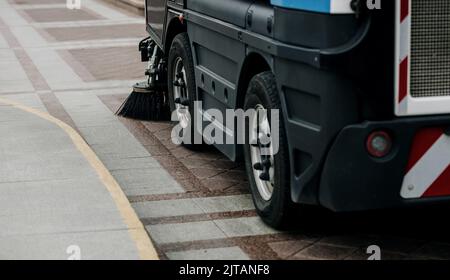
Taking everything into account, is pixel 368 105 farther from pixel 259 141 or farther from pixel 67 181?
pixel 67 181

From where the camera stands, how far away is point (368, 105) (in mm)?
4938

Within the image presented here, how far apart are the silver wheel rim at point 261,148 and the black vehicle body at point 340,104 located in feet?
1.36

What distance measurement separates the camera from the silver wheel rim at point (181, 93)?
8.14 meters

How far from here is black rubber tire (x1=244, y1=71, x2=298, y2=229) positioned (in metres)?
5.57

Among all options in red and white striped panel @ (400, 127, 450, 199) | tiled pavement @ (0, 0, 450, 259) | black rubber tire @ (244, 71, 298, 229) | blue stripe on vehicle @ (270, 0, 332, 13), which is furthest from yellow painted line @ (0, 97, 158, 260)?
blue stripe on vehicle @ (270, 0, 332, 13)

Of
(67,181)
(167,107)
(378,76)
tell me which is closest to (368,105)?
(378,76)

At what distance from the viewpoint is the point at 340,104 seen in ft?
16.2

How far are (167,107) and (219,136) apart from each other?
299cm

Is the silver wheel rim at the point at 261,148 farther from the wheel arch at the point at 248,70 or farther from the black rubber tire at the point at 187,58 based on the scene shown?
the black rubber tire at the point at 187,58

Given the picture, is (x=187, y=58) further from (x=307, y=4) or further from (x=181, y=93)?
(x=307, y=4)

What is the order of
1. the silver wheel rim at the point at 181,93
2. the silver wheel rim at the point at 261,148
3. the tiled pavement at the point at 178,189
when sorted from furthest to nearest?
1. the silver wheel rim at the point at 181,93
2. the silver wheel rim at the point at 261,148
3. the tiled pavement at the point at 178,189

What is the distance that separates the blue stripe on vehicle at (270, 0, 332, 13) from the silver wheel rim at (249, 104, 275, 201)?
739mm

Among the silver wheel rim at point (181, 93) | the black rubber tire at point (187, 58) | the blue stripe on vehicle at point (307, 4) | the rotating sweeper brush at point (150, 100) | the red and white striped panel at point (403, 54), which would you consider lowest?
the rotating sweeper brush at point (150, 100)

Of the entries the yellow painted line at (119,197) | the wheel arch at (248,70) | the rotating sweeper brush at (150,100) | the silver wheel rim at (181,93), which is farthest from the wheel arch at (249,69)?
the rotating sweeper brush at (150,100)
